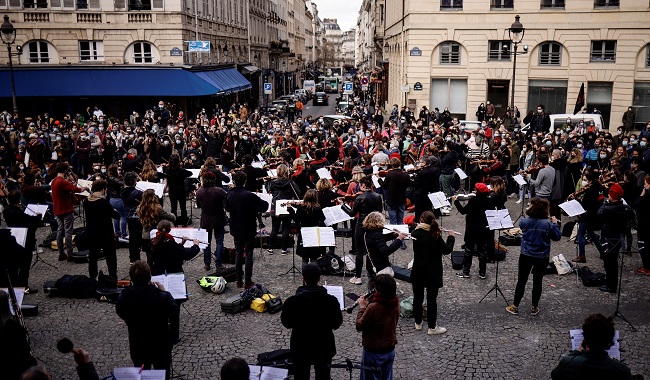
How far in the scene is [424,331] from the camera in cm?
957

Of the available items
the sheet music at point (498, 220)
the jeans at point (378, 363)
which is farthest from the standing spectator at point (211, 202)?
the jeans at point (378, 363)

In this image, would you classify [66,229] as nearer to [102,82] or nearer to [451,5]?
[102,82]

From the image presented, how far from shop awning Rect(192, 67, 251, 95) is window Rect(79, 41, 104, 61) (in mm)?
5598

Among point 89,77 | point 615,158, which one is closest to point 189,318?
point 615,158

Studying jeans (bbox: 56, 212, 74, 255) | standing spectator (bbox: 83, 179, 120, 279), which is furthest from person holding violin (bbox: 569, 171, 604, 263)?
jeans (bbox: 56, 212, 74, 255)

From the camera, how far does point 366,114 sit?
38562mm

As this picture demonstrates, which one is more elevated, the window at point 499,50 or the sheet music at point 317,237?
the window at point 499,50

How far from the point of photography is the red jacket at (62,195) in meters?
12.2

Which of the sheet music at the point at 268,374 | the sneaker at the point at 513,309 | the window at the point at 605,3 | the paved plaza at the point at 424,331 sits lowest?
the paved plaza at the point at 424,331

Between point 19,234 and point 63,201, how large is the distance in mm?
2358

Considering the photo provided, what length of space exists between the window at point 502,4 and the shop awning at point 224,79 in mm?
18103

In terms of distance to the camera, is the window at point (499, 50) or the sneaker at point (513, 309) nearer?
the sneaker at point (513, 309)

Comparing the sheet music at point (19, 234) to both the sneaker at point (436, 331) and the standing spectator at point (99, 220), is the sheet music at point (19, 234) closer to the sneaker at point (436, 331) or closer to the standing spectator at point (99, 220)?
the standing spectator at point (99, 220)

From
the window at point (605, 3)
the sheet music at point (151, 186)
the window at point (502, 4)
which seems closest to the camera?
the sheet music at point (151, 186)
